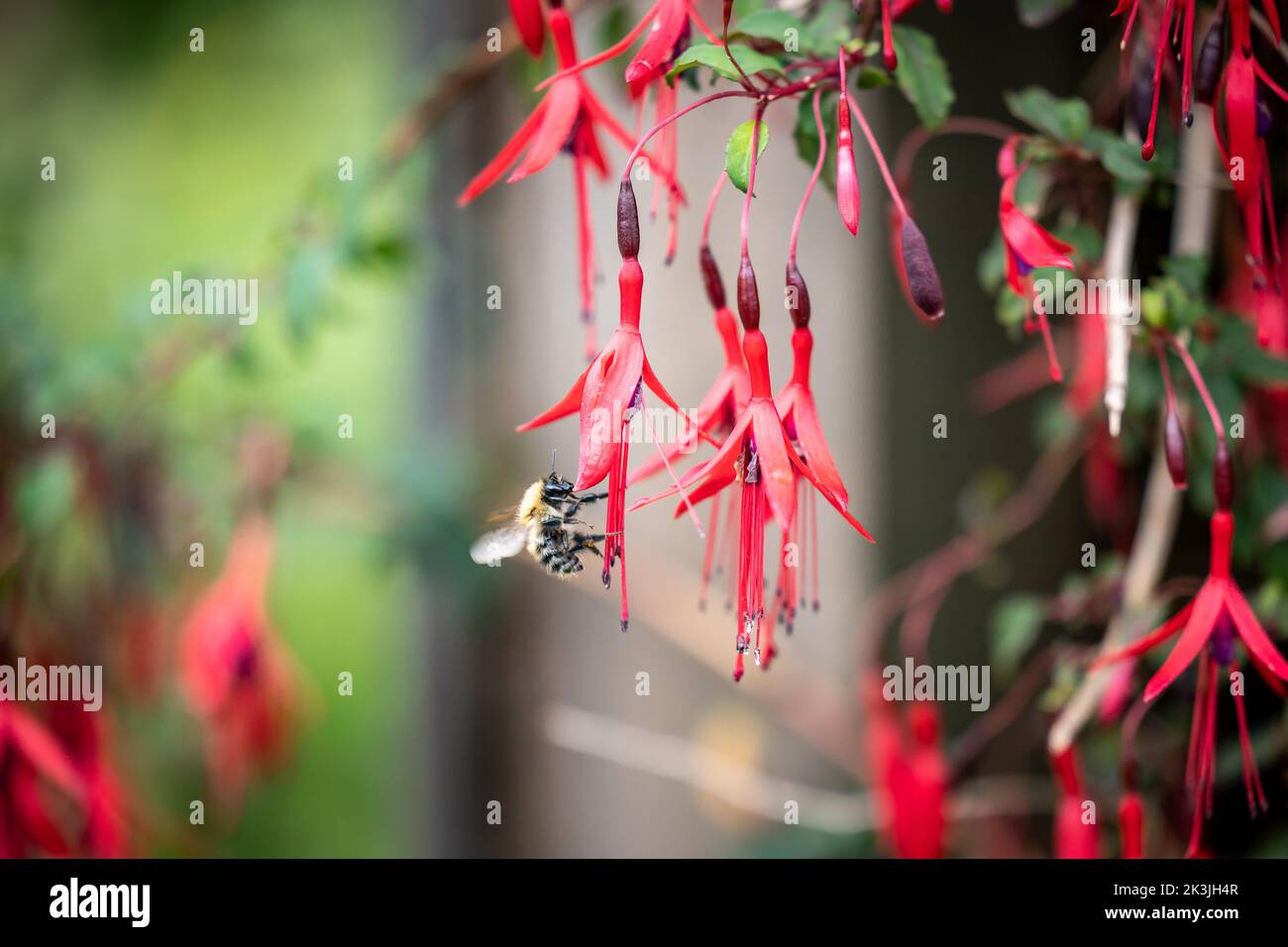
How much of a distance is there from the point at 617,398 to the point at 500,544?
21 centimetres

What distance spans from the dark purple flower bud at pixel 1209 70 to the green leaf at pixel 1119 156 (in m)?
0.07

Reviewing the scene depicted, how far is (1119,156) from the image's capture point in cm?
52

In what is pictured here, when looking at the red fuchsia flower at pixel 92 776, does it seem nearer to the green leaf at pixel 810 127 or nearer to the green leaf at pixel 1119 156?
→ the green leaf at pixel 810 127

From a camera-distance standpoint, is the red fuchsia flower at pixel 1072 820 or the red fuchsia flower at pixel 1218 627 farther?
the red fuchsia flower at pixel 1072 820

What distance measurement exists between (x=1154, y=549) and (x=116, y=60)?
139cm

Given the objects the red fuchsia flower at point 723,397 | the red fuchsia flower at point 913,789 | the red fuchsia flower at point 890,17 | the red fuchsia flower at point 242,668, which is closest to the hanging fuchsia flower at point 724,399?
the red fuchsia flower at point 723,397

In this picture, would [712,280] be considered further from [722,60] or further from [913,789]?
[913,789]

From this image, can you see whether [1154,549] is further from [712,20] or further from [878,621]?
[712,20]

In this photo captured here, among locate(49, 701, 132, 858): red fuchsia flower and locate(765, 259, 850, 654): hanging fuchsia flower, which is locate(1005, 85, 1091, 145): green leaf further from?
locate(49, 701, 132, 858): red fuchsia flower

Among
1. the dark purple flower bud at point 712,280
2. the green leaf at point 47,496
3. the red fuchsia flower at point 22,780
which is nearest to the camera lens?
the dark purple flower bud at point 712,280

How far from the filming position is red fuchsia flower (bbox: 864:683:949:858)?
2.23 ft

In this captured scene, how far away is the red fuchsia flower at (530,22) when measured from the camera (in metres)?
0.46

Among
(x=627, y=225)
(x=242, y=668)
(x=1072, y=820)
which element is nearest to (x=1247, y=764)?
(x=1072, y=820)

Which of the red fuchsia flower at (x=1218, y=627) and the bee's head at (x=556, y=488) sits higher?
the bee's head at (x=556, y=488)
